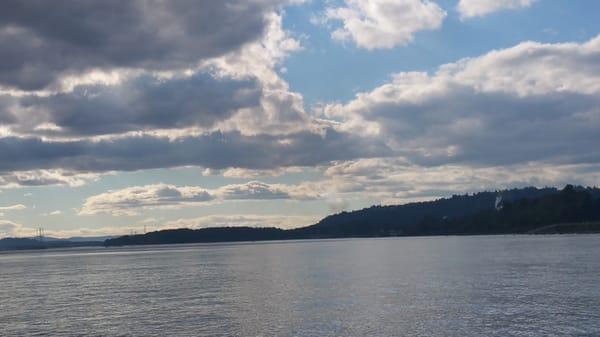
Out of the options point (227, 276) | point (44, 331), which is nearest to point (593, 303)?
point (44, 331)

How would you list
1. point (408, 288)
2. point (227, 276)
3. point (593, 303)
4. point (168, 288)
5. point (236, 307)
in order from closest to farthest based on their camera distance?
point (593, 303), point (236, 307), point (408, 288), point (168, 288), point (227, 276)

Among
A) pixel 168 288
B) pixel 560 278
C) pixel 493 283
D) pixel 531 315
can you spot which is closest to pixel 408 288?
pixel 493 283

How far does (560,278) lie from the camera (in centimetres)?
8031

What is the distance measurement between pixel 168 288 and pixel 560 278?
160ft

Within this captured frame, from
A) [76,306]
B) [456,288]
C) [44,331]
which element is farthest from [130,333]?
[456,288]

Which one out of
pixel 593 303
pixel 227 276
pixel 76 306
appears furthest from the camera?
pixel 227 276

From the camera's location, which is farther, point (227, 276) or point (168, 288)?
point (227, 276)

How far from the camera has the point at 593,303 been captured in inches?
2292

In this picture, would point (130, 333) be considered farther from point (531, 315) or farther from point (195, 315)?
point (531, 315)

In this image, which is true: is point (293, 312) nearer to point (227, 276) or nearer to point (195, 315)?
point (195, 315)

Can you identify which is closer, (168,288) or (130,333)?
(130,333)

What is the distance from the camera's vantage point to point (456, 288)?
7481cm

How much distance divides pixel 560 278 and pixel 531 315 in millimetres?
29321

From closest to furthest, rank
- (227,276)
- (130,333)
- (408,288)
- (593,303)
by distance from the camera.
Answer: (130,333), (593,303), (408,288), (227,276)
